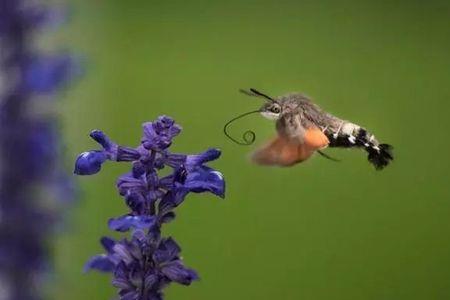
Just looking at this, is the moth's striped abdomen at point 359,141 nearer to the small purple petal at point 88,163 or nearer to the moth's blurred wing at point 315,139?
the moth's blurred wing at point 315,139

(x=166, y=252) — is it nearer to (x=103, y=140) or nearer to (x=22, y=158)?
(x=103, y=140)

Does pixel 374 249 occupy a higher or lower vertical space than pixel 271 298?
higher

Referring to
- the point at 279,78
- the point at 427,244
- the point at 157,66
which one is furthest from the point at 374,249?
the point at 157,66

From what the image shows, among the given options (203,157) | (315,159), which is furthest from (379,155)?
(315,159)

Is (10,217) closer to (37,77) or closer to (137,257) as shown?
(37,77)

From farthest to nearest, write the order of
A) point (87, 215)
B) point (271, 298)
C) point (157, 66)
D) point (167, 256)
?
point (87, 215), point (157, 66), point (271, 298), point (167, 256)

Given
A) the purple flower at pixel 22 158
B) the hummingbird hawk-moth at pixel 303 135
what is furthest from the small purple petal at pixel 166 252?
the purple flower at pixel 22 158
